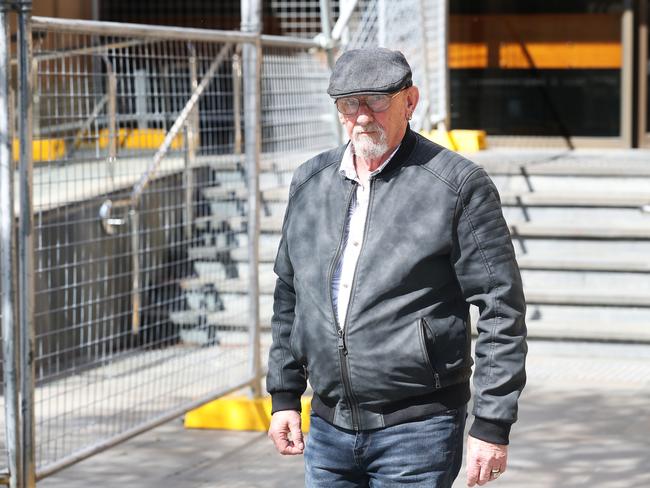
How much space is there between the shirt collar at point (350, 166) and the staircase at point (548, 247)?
401 centimetres

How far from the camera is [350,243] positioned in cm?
339

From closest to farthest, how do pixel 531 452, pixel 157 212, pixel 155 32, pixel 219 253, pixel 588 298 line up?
pixel 155 32 < pixel 531 452 < pixel 157 212 < pixel 219 253 < pixel 588 298

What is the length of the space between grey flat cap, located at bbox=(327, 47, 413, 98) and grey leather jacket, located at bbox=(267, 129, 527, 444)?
20cm

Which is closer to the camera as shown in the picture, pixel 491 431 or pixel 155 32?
pixel 491 431

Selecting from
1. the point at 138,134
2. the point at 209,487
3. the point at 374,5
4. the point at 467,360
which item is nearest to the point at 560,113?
the point at 374,5

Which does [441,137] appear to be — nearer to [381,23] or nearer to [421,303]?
[381,23]

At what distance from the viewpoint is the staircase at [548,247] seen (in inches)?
312

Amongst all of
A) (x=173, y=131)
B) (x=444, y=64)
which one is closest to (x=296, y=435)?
(x=173, y=131)

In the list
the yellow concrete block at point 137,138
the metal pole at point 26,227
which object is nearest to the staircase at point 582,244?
the yellow concrete block at point 137,138

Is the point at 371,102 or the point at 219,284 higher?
the point at 371,102

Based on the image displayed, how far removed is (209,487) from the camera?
5859 mm

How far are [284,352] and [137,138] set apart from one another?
3.39 meters

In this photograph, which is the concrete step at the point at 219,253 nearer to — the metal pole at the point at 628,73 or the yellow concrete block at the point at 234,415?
the yellow concrete block at the point at 234,415

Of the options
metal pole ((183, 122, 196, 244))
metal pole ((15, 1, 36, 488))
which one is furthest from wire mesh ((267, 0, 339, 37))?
metal pole ((15, 1, 36, 488))
